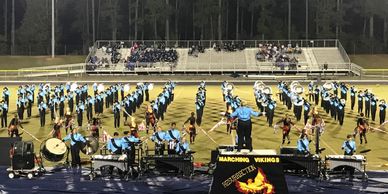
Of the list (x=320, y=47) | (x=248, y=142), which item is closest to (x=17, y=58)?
(x=320, y=47)

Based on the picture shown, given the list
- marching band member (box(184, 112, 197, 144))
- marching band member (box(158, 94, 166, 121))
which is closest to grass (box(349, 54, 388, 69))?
marching band member (box(158, 94, 166, 121))

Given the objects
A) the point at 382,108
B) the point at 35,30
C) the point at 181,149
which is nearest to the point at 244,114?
the point at 181,149

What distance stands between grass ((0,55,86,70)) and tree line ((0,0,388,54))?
7.17 m

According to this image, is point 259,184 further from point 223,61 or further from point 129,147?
point 223,61

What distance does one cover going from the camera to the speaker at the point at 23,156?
44.6 ft

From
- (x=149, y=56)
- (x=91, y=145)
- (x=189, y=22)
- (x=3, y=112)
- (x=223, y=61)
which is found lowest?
(x=91, y=145)

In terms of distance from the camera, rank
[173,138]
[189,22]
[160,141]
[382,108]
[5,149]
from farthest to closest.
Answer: [189,22] < [382,108] < [5,149] < [160,141] < [173,138]

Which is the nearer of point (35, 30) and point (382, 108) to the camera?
point (382, 108)

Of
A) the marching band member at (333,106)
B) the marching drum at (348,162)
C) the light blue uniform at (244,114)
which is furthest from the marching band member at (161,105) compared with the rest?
the marching drum at (348,162)

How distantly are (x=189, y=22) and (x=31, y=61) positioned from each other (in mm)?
21665

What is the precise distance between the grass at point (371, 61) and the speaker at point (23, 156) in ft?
159

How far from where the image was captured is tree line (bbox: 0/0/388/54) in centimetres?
6506

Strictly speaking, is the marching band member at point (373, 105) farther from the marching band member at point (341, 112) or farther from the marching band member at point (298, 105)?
the marching band member at point (298, 105)

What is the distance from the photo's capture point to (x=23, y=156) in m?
13.7
